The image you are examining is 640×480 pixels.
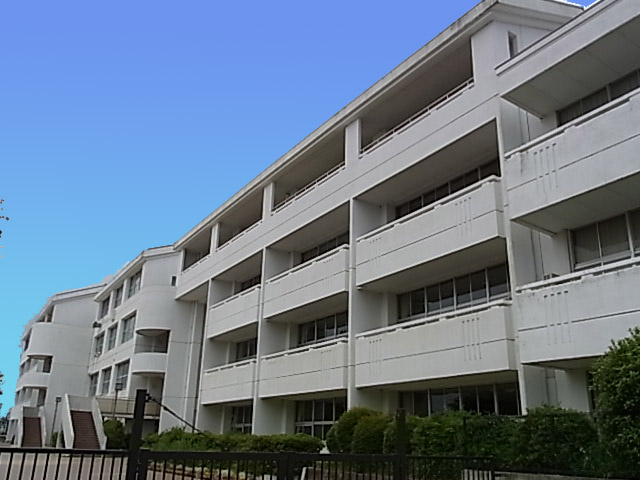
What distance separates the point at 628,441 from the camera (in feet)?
30.1

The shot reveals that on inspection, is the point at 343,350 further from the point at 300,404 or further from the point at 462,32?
the point at 462,32

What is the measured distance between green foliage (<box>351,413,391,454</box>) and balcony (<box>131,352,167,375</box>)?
2104 cm

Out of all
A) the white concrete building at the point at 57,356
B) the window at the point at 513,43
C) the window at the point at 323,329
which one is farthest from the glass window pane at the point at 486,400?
the white concrete building at the point at 57,356

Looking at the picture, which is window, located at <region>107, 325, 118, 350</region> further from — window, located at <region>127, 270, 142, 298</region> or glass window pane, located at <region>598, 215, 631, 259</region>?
glass window pane, located at <region>598, 215, 631, 259</region>

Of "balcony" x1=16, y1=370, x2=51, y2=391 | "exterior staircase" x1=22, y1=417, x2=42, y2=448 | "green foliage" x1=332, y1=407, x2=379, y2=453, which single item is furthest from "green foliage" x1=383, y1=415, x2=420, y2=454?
"balcony" x1=16, y1=370, x2=51, y2=391

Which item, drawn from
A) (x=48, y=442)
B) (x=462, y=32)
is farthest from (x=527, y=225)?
(x=48, y=442)

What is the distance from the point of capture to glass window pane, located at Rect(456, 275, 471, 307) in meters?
17.7

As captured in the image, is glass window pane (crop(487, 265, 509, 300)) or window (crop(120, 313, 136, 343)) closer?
glass window pane (crop(487, 265, 509, 300))

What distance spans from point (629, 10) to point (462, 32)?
205 inches

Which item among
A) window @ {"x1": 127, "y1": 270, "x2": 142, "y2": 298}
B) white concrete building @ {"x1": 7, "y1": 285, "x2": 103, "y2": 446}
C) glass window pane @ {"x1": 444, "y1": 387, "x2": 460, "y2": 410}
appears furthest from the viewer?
white concrete building @ {"x1": 7, "y1": 285, "x2": 103, "y2": 446}

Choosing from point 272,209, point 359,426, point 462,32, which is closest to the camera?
point 359,426

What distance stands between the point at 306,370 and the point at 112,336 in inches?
1062

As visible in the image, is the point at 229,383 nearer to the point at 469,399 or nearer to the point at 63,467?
the point at 63,467

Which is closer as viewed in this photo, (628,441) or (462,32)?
(628,441)
